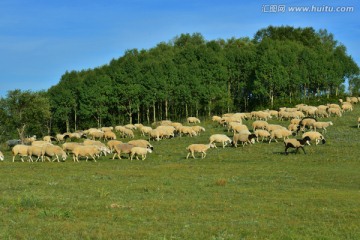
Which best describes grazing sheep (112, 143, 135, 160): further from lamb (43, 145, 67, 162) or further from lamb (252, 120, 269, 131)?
lamb (252, 120, 269, 131)

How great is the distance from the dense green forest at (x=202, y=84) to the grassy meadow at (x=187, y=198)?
58051mm

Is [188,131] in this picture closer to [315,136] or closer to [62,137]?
[315,136]

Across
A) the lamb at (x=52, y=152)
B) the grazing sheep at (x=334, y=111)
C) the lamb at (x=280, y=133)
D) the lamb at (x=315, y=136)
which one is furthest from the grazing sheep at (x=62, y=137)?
the grazing sheep at (x=334, y=111)

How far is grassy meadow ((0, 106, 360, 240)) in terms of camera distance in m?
15.2

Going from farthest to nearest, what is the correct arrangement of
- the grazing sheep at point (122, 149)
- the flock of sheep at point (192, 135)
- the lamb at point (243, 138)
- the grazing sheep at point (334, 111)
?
the grazing sheep at point (334, 111)
the lamb at point (243, 138)
the grazing sheep at point (122, 149)
the flock of sheep at point (192, 135)

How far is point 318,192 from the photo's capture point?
81.2ft

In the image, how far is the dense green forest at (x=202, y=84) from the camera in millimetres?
100125

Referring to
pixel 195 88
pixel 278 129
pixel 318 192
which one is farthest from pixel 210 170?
pixel 195 88

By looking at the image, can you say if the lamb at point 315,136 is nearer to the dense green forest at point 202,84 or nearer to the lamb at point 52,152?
the lamb at point 52,152

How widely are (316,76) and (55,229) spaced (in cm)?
10035

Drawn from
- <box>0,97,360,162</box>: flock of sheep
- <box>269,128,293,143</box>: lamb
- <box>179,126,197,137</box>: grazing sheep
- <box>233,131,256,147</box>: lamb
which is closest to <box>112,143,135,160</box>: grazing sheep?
<box>0,97,360,162</box>: flock of sheep

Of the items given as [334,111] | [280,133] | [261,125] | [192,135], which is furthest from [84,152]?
[334,111]

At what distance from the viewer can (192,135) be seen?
61062 mm

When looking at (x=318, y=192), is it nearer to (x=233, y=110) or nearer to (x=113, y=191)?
(x=113, y=191)
